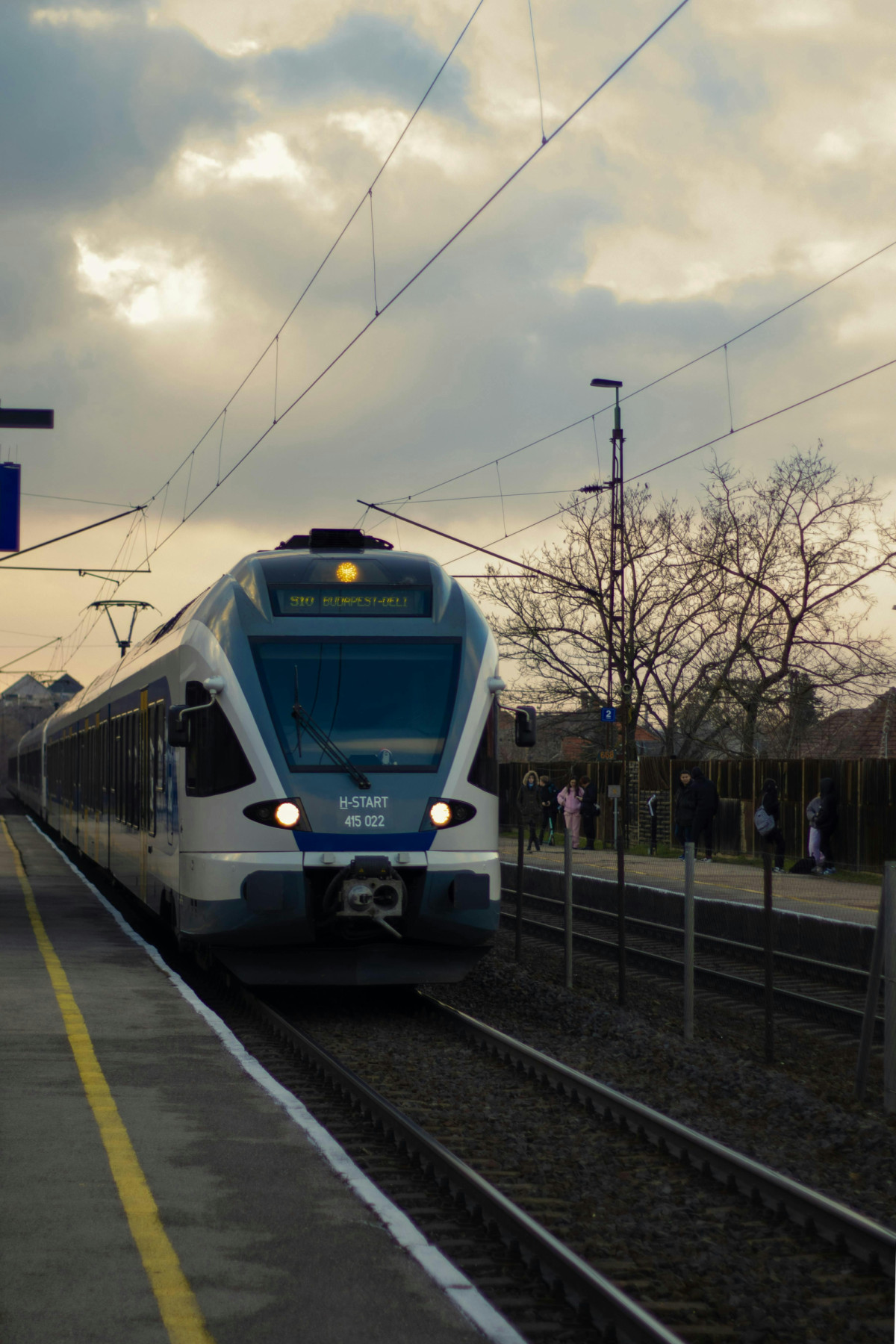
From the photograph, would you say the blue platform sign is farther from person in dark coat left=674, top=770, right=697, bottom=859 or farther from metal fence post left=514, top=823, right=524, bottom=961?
person in dark coat left=674, top=770, right=697, bottom=859

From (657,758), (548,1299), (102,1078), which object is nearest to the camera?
(548,1299)

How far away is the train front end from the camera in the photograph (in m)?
10.3

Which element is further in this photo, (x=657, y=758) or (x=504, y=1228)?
(x=657, y=758)

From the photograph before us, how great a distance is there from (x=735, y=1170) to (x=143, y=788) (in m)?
9.38

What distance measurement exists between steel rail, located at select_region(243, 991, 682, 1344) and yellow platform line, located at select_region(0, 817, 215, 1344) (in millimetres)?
1233

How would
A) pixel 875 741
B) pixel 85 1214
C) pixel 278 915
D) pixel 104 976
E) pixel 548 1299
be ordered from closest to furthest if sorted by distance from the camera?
pixel 548 1299 → pixel 85 1214 → pixel 278 915 → pixel 104 976 → pixel 875 741

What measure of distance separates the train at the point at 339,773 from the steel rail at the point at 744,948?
2574 millimetres

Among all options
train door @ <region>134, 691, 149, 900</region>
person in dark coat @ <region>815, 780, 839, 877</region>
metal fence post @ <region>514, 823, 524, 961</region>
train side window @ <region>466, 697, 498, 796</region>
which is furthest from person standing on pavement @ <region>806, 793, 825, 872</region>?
train side window @ <region>466, 697, 498, 796</region>

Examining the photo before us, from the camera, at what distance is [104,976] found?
38.6 ft

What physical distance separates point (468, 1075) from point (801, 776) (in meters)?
21.6

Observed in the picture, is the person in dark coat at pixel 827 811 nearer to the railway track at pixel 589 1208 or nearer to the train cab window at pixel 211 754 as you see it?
the train cab window at pixel 211 754

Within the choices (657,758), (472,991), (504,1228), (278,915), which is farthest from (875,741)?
(504,1228)

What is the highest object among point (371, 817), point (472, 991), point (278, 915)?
point (371, 817)

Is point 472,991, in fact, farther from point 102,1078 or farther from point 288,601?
point 102,1078
